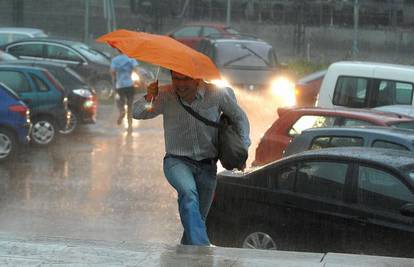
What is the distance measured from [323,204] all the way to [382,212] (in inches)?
23.0

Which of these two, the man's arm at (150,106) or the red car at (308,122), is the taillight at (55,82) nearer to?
the red car at (308,122)

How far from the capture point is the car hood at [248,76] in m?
24.1

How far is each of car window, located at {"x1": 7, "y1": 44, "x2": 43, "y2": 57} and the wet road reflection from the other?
6520 mm

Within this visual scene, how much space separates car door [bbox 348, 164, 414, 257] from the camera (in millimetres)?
7695

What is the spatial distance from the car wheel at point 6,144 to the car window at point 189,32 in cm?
1685

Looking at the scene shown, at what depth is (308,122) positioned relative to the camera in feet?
39.3

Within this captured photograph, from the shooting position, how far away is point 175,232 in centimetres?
1050

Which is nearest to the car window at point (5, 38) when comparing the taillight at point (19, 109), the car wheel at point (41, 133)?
the car wheel at point (41, 133)

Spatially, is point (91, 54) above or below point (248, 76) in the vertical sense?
above

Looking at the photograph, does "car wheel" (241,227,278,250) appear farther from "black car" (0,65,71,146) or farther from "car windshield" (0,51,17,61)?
"car windshield" (0,51,17,61)

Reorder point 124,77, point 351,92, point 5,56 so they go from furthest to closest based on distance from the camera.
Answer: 1. point 5,56
2. point 124,77
3. point 351,92

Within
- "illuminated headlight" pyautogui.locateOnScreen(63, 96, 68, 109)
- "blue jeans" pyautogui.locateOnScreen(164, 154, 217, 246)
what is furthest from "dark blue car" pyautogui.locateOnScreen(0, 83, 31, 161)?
"blue jeans" pyautogui.locateOnScreen(164, 154, 217, 246)

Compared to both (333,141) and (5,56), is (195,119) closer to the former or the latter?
(333,141)

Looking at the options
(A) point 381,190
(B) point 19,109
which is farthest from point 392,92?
(A) point 381,190
